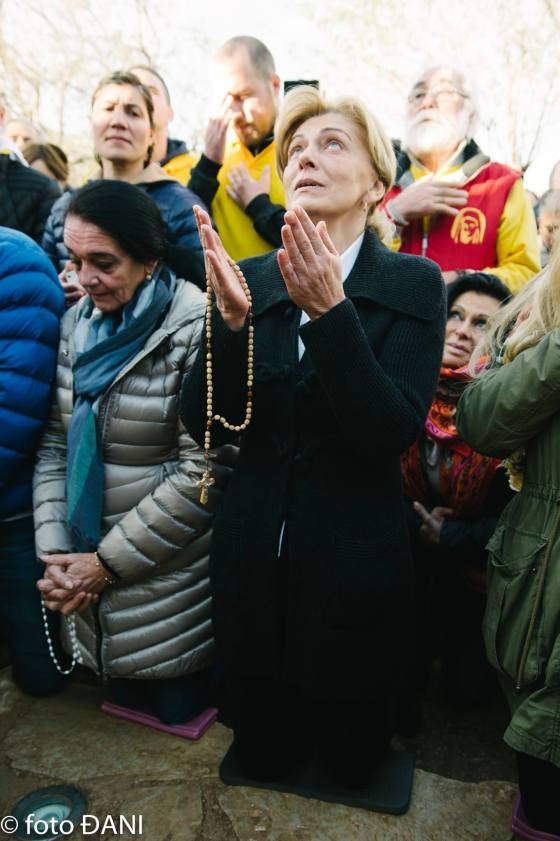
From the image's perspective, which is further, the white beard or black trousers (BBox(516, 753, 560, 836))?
the white beard

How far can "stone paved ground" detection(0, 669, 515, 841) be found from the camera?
2.02 m

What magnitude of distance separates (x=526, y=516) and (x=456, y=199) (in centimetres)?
156

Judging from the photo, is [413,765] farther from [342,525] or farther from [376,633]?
[342,525]

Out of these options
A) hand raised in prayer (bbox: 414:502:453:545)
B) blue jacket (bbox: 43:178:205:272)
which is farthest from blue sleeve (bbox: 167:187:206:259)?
hand raised in prayer (bbox: 414:502:453:545)

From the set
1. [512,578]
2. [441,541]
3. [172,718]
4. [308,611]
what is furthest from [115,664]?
[512,578]

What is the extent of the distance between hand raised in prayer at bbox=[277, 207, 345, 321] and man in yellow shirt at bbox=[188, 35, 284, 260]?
65.0 inches

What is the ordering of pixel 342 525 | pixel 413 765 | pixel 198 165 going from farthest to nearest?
pixel 198 165, pixel 413 765, pixel 342 525

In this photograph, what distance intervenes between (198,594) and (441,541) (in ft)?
2.91

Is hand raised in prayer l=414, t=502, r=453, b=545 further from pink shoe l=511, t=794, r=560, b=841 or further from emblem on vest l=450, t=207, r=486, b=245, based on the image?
emblem on vest l=450, t=207, r=486, b=245

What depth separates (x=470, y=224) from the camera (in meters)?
2.96

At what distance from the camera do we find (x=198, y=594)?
2.40 meters

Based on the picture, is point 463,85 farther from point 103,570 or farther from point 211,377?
point 103,570

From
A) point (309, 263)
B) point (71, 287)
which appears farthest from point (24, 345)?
point (309, 263)

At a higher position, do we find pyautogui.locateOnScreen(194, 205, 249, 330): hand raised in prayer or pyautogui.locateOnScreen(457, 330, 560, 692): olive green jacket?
pyautogui.locateOnScreen(194, 205, 249, 330): hand raised in prayer
